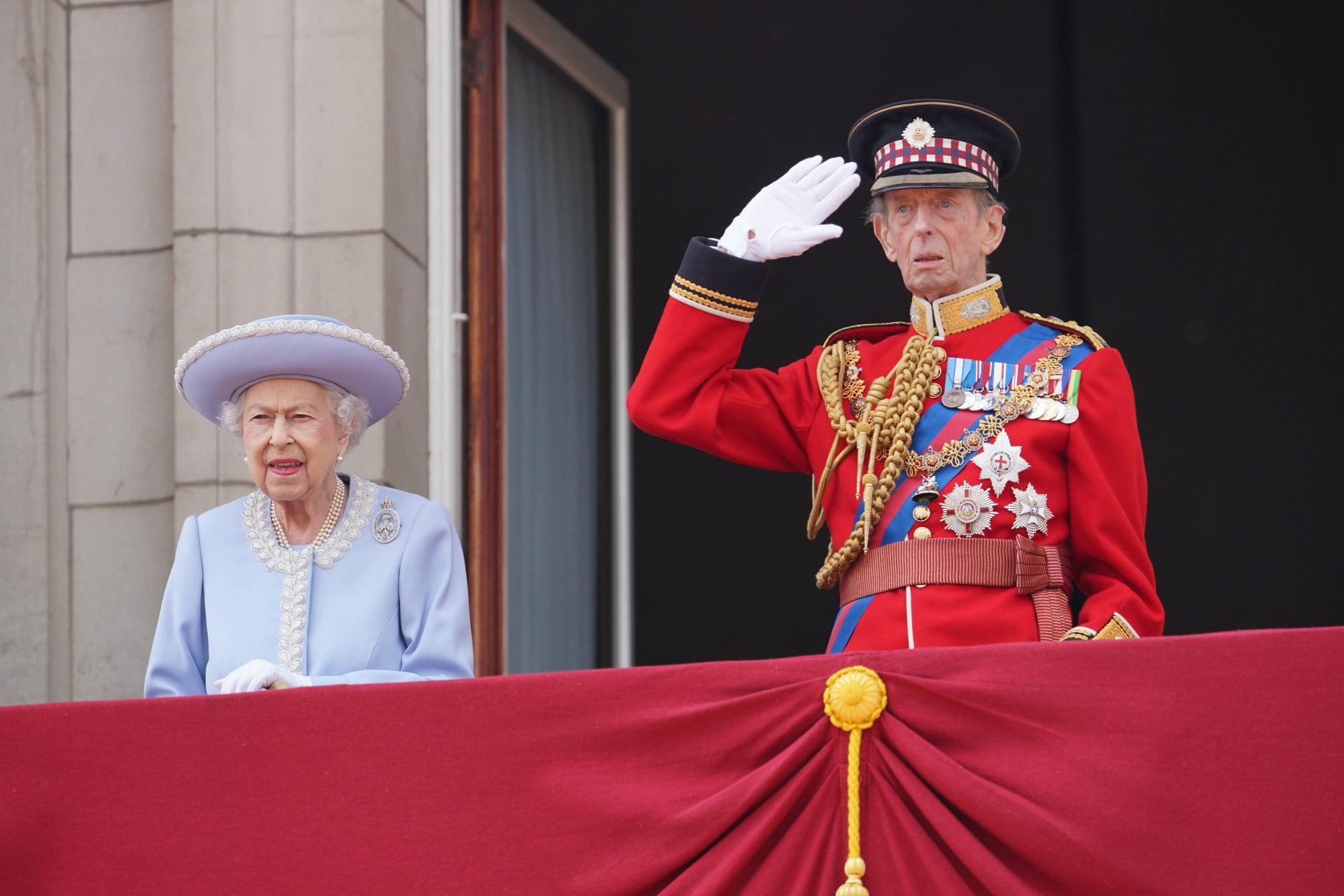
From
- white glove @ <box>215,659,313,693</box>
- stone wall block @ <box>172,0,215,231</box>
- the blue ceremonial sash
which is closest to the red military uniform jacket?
the blue ceremonial sash

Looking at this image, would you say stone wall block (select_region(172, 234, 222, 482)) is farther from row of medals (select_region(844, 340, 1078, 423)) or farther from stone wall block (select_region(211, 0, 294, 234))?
row of medals (select_region(844, 340, 1078, 423))

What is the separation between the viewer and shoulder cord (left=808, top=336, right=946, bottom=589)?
332 centimetres

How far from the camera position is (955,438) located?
11.0 ft

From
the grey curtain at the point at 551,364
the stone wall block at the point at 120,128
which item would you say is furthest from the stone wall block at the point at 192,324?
the grey curtain at the point at 551,364

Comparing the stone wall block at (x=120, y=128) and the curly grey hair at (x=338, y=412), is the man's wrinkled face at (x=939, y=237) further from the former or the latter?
the stone wall block at (x=120, y=128)

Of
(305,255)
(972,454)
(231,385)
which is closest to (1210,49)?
(305,255)

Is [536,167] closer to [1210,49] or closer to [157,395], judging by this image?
[157,395]

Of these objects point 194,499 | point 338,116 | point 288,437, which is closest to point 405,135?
point 338,116

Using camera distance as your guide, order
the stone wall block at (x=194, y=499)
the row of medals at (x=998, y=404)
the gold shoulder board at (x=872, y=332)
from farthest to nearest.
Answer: the stone wall block at (x=194, y=499) < the gold shoulder board at (x=872, y=332) < the row of medals at (x=998, y=404)

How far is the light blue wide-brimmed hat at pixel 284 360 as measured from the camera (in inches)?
135

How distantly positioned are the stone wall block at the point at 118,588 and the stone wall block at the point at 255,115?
0.77 metres

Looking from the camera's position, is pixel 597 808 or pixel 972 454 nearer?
pixel 597 808

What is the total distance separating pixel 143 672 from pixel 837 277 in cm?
354

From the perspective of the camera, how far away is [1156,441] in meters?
7.01
